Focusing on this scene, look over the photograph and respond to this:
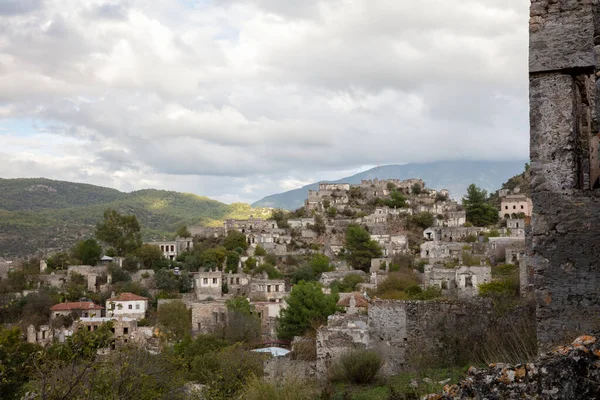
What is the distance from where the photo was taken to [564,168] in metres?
6.64

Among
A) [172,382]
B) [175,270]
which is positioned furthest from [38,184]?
[172,382]

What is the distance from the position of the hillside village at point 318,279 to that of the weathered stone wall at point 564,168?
5.82 meters

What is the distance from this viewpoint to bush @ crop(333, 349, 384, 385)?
44.1 ft

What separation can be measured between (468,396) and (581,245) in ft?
10.4

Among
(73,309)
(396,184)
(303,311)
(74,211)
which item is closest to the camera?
(303,311)

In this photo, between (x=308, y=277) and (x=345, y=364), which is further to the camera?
(x=308, y=277)

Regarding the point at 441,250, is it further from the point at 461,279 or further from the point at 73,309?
the point at 73,309

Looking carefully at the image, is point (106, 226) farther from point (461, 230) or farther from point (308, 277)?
point (461, 230)

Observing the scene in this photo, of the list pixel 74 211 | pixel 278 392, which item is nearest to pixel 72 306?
pixel 278 392

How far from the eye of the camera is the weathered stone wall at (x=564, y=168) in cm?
636

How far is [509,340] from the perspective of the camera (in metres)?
11.6

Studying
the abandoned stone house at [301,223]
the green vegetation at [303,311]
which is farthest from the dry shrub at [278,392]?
the abandoned stone house at [301,223]

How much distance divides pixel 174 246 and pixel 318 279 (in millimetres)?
19203

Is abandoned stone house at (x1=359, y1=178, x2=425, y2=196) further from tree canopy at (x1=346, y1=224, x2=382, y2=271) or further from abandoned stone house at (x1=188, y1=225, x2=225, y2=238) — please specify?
tree canopy at (x1=346, y1=224, x2=382, y2=271)
